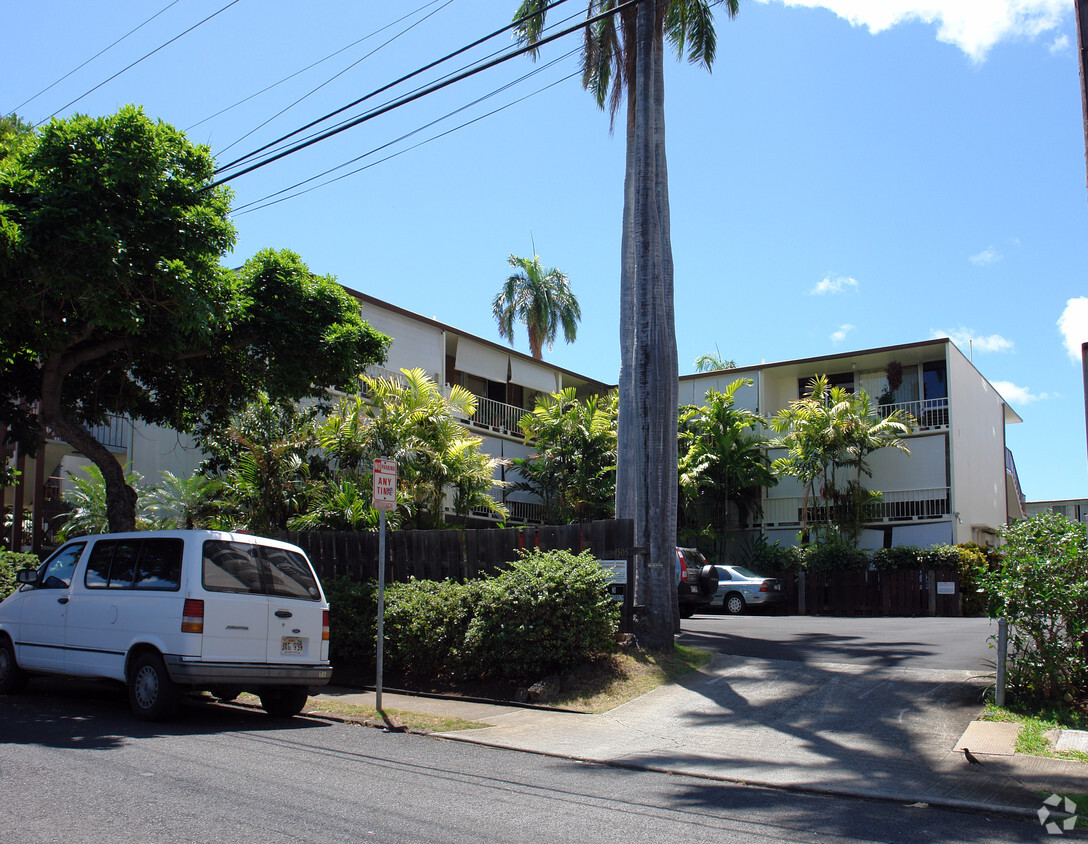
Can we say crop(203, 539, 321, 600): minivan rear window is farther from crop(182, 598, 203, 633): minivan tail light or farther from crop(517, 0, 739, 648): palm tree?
crop(517, 0, 739, 648): palm tree

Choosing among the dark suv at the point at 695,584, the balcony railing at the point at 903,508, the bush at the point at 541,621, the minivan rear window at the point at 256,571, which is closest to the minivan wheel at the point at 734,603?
the dark suv at the point at 695,584

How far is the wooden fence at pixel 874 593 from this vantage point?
906 inches

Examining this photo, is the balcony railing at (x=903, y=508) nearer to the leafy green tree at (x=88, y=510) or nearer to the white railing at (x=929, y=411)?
the white railing at (x=929, y=411)

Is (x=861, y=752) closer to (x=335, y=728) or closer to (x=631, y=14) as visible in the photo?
(x=335, y=728)

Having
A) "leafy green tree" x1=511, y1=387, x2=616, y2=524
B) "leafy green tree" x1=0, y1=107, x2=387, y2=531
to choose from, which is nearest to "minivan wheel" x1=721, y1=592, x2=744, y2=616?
"leafy green tree" x1=511, y1=387, x2=616, y2=524

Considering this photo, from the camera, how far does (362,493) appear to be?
16.3 meters

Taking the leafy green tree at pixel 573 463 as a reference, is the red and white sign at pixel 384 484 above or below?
below

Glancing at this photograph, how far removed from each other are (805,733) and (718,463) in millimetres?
19877

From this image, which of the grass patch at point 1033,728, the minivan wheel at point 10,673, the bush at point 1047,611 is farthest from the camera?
the minivan wheel at point 10,673

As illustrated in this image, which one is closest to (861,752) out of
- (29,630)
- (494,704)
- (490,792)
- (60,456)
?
(490,792)

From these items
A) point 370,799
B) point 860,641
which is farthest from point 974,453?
point 370,799

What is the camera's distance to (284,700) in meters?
9.38

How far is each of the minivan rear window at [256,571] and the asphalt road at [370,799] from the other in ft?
4.67

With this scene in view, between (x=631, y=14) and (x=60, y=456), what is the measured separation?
735 inches
